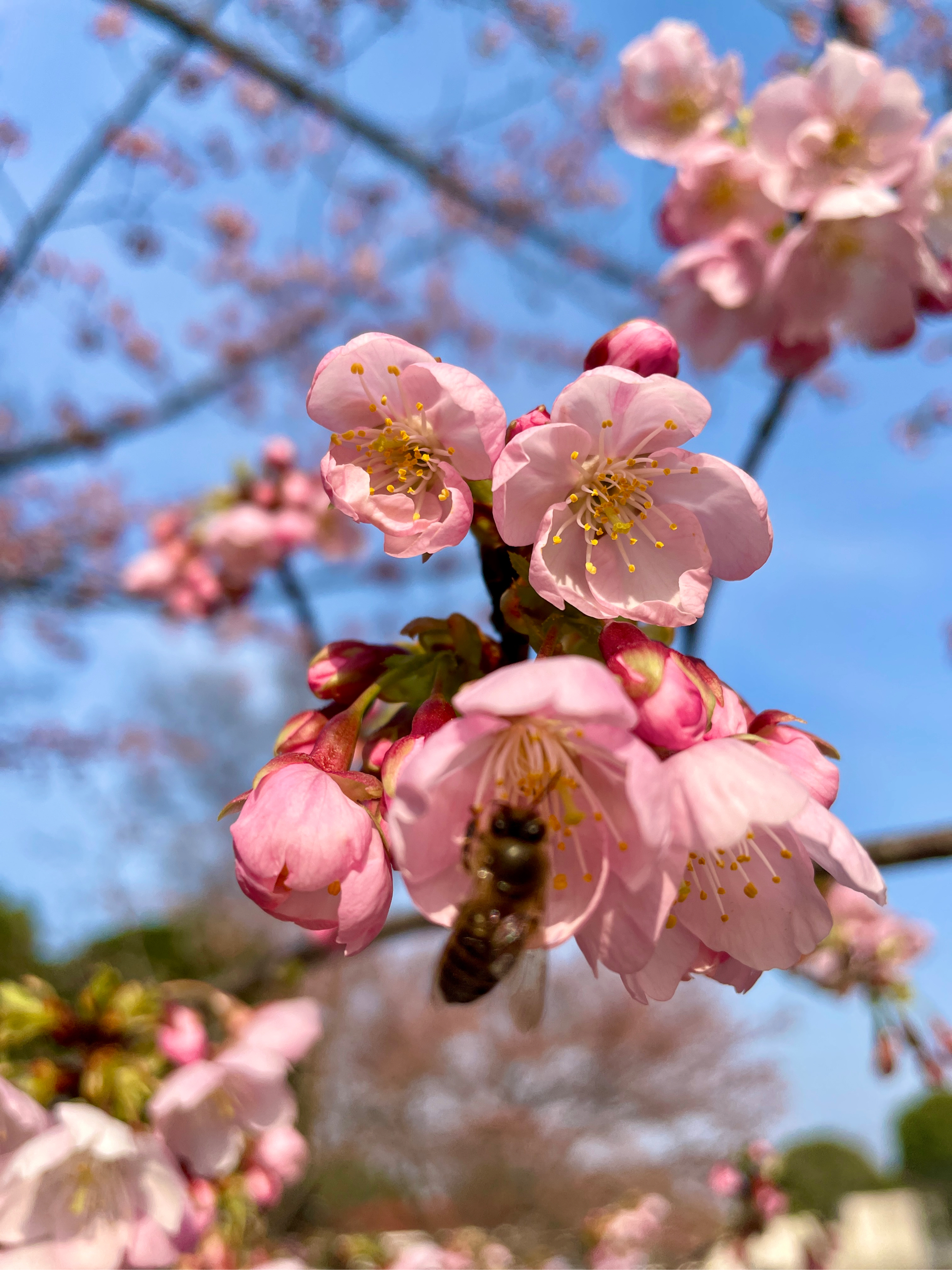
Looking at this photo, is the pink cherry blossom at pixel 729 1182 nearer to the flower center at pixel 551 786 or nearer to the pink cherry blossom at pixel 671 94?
the flower center at pixel 551 786

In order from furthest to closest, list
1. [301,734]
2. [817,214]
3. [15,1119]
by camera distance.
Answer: [817,214], [15,1119], [301,734]

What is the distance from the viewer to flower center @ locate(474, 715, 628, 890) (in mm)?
877

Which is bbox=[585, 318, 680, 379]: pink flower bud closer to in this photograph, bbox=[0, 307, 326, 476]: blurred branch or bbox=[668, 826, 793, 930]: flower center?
bbox=[668, 826, 793, 930]: flower center

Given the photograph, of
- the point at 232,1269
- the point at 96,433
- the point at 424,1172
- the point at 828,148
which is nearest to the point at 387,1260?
the point at 232,1269

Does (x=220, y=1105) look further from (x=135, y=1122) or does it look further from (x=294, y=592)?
(x=294, y=592)

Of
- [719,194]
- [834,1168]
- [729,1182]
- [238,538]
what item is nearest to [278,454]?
[238,538]

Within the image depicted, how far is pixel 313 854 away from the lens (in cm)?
83

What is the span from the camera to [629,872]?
773 mm

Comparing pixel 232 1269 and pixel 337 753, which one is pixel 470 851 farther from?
pixel 232 1269

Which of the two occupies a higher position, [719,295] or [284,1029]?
[719,295]

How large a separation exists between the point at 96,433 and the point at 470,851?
579cm

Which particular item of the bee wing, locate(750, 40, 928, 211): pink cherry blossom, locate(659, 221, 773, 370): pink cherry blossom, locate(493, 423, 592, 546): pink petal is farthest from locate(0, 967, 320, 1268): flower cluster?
locate(750, 40, 928, 211): pink cherry blossom

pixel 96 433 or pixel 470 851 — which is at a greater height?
pixel 96 433

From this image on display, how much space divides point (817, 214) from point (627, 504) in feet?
3.43
